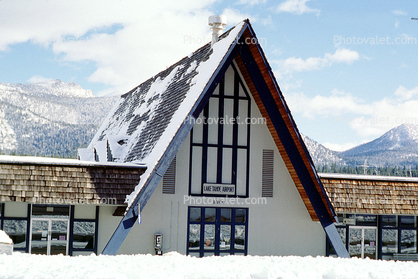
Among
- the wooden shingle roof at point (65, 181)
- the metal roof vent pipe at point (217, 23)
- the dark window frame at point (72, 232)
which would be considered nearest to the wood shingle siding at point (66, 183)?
the wooden shingle roof at point (65, 181)

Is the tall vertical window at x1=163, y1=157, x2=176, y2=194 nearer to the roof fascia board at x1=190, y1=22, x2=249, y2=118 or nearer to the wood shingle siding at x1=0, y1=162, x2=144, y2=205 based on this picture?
the wood shingle siding at x1=0, y1=162, x2=144, y2=205

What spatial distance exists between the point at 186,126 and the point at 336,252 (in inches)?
232

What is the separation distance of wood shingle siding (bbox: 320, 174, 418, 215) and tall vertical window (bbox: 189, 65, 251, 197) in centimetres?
271

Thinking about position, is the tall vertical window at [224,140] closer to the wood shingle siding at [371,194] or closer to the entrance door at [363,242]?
the wood shingle siding at [371,194]

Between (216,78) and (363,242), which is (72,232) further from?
(363,242)

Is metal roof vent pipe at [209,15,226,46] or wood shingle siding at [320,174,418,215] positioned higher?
metal roof vent pipe at [209,15,226,46]

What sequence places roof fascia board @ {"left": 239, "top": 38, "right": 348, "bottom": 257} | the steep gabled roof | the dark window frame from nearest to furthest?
1. the steep gabled roof
2. the dark window frame
3. roof fascia board @ {"left": 239, "top": 38, "right": 348, "bottom": 257}

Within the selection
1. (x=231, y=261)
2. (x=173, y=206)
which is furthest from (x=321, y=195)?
(x=231, y=261)

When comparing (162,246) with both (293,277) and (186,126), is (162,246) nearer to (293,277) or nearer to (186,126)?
(186,126)

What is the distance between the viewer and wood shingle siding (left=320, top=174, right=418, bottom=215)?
17719mm

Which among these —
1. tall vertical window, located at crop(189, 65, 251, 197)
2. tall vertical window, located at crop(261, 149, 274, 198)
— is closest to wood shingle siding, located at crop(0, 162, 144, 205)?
tall vertical window, located at crop(189, 65, 251, 197)

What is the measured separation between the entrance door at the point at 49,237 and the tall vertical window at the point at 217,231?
371 centimetres

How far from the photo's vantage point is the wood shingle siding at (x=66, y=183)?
1520cm

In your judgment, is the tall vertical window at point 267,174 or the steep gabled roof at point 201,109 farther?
the tall vertical window at point 267,174
